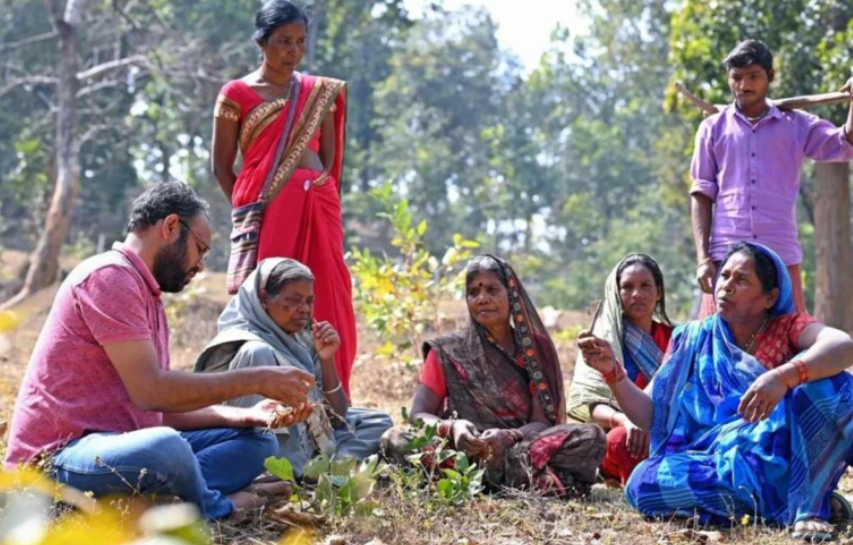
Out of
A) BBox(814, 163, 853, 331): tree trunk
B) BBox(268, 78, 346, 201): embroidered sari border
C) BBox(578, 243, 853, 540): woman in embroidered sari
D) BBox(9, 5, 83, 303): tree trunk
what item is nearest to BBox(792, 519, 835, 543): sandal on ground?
BBox(578, 243, 853, 540): woman in embroidered sari

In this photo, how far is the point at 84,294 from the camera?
352cm

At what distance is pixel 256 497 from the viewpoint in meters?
4.07

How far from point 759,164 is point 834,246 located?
747 cm

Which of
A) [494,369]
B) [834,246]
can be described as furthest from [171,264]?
[834,246]

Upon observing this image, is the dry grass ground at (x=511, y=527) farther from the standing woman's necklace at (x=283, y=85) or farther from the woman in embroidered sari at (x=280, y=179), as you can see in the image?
the standing woman's necklace at (x=283, y=85)

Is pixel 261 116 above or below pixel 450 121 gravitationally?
below

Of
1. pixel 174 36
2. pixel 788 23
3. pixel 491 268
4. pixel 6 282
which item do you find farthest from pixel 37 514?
pixel 174 36

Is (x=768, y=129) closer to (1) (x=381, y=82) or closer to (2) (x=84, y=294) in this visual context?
(2) (x=84, y=294)

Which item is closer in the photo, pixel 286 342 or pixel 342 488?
pixel 342 488

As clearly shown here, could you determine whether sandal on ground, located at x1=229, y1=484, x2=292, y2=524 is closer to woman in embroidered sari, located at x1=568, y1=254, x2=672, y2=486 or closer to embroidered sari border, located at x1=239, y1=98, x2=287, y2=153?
woman in embroidered sari, located at x1=568, y1=254, x2=672, y2=486

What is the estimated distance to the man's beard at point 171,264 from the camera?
372 centimetres

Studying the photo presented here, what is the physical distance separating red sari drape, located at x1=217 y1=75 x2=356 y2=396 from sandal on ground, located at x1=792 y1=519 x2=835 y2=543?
7.52 feet

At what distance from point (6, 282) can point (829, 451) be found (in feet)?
51.8

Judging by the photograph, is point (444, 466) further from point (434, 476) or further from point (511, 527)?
point (511, 527)
